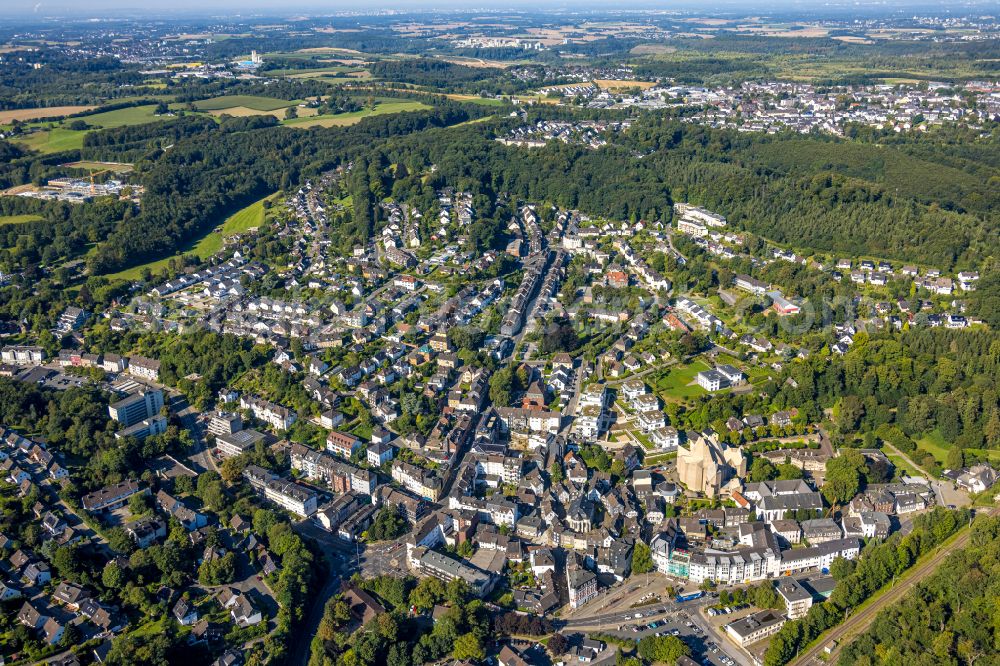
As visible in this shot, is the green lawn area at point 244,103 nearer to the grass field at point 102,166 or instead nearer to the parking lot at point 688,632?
the grass field at point 102,166

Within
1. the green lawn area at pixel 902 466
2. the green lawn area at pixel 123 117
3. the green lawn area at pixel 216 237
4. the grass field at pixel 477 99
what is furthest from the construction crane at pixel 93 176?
the green lawn area at pixel 902 466

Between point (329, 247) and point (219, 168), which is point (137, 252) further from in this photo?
point (219, 168)

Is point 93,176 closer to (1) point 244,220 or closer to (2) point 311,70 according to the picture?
(1) point 244,220

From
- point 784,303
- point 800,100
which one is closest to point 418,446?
point 784,303

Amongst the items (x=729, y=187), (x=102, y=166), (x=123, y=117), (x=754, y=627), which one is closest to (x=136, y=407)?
(x=754, y=627)

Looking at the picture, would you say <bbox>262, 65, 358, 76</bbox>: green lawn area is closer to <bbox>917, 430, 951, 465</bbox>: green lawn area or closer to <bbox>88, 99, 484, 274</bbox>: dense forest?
<bbox>88, 99, 484, 274</bbox>: dense forest
